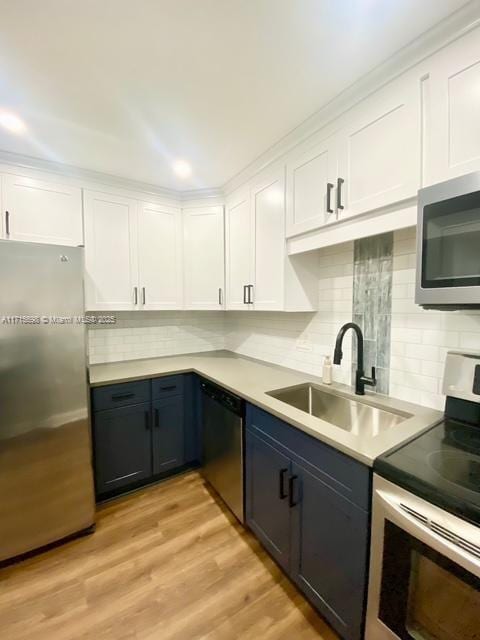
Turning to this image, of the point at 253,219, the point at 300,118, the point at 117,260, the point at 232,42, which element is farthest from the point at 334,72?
the point at 117,260

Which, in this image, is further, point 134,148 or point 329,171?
point 134,148

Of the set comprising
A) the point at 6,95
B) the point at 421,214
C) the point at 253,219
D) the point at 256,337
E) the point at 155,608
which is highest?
the point at 6,95

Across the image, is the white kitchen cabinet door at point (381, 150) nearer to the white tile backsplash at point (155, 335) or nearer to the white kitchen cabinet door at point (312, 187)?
the white kitchen cabinet door at point (312, 187)

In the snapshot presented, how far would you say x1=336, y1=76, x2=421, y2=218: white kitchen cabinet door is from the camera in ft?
3.86

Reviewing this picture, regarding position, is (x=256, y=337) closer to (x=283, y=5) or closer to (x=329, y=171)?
(x=329, y=171)

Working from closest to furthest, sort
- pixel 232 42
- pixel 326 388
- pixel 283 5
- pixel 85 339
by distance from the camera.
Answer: pixel 283 5
pixel 232 42
pixel 85 339
pixel 326 388

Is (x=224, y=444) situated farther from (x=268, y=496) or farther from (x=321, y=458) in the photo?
(x=321, y=458)

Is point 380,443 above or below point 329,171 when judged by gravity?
below

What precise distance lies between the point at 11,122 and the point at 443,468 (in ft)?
8.51

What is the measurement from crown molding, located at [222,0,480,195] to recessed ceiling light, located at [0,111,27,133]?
146cm

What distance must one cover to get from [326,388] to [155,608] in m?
1.43

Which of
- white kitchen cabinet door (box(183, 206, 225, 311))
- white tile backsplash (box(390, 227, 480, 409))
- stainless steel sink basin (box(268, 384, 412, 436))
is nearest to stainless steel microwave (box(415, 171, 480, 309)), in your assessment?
white tile backsplash (box(390, 227, 480, 409))

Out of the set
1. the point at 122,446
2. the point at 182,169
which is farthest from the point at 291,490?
the point at 182,169

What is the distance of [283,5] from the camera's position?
100 cm
